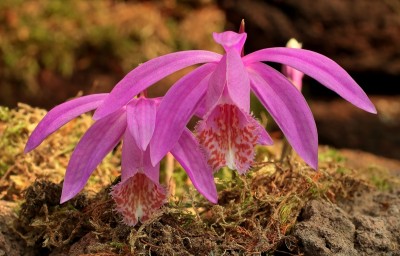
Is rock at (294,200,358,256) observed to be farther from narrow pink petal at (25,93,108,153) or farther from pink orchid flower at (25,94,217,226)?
narrow pink petal at (25,93,108,153)

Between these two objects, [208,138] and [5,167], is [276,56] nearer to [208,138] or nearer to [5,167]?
[208,138]

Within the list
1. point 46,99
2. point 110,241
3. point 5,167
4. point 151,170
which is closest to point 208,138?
point 151,170

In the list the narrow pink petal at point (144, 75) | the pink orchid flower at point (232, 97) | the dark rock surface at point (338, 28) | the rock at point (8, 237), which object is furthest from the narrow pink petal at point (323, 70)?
the dark rock surface at point (338, 28)

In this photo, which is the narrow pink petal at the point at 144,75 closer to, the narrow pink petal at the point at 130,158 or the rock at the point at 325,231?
the narrow pink petal at the point at 130,158

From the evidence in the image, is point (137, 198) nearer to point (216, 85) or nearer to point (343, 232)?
point (216, 85)

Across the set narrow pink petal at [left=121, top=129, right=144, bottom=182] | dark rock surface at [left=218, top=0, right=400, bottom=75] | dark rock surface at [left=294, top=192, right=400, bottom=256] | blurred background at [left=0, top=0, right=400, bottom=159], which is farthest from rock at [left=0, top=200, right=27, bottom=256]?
dark rock surface at [left=218, top=0, right=400, bottom=75]
